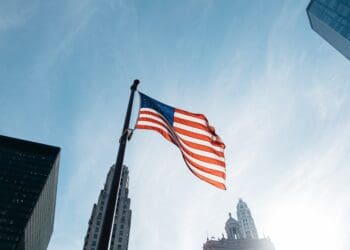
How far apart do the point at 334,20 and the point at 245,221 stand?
11837cm

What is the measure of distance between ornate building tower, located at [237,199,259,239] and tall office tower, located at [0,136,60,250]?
110145mm

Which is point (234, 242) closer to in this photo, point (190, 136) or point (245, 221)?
point (245, 221)

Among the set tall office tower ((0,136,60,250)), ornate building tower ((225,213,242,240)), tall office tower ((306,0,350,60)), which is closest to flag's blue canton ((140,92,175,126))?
tall office tower ((306,0,350,60))

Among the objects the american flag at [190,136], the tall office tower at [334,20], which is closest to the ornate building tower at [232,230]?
the tall office tower at [334,20]

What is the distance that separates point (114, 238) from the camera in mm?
89500

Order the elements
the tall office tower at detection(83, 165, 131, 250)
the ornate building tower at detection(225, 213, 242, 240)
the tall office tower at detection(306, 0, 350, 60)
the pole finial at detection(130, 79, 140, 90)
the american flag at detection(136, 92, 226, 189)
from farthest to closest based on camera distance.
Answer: the ornate building tower at detection(225, 213, 242, 240) < the tall office tower at detection(83, 165, 131, 250) < the tall office tower at detection(306, 0, 350, 60) < the american flag at detection(136, 92, 226, 189) < the pole finial at detection(130, 79, 140, 90)

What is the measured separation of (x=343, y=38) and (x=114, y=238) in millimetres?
93871

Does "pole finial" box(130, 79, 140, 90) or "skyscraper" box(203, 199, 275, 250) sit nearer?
"pole finial" box(130, 79, 140, 90)

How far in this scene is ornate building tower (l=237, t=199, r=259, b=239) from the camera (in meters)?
158

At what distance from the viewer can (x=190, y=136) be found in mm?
11523

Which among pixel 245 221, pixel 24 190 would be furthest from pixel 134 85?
pixel 245 221

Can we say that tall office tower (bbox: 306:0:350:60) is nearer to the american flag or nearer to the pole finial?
the american flag

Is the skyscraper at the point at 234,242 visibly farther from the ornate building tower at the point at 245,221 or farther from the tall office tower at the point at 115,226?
the tall office tower at the point at 115,226

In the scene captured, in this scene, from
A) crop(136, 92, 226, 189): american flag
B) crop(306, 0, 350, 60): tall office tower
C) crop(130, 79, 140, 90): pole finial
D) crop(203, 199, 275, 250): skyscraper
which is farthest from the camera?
crop(203, 199, 275, 250): skyscraper
